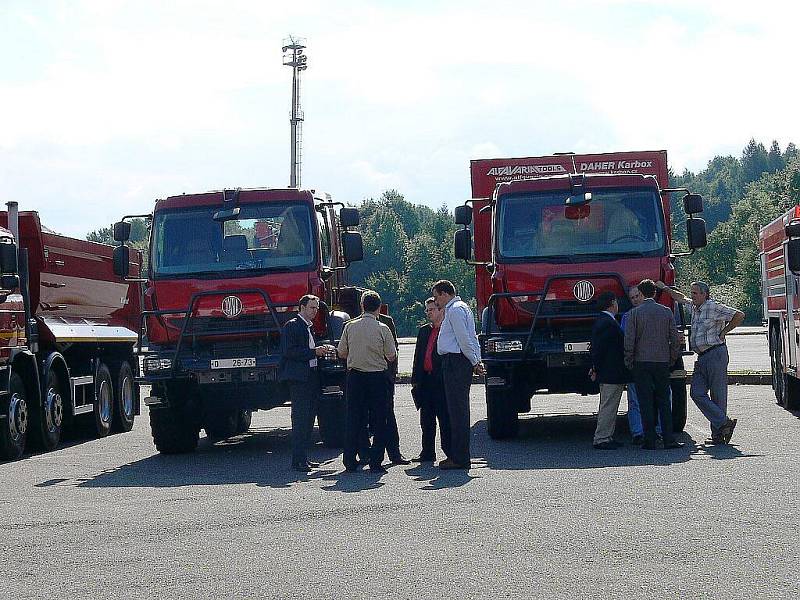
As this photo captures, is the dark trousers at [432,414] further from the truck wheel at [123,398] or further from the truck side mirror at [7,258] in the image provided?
the truck wheel at [123,398]

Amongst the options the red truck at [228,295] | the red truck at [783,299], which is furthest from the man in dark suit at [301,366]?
the red truck at [783,299]

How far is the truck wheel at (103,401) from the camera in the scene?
20.8 metres

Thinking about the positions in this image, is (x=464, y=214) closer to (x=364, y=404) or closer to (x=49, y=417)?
(x=364, y=404)

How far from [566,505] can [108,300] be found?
514 inches

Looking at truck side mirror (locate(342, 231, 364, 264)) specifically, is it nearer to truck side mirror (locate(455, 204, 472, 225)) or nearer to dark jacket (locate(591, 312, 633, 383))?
truck side mirror (locate(455, 204, 472, 225))

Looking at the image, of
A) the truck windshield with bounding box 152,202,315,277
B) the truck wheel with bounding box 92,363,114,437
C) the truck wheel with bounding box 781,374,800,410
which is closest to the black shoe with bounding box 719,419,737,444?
the truck windshield with bounding box 152,202,315,277

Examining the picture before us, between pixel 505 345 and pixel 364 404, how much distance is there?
2.33 metres

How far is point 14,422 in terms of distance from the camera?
55.8ft

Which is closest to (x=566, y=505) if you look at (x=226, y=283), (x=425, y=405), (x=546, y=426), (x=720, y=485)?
(x=720, y=485)

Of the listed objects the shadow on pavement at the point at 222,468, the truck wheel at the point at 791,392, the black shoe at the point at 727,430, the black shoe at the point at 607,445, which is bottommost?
the shadow on pavement at the point at 222,468

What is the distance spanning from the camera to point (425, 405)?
49.7 ft

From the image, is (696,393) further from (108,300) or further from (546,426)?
(108,300)

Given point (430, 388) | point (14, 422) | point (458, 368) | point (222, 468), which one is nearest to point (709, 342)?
point (430, 388)

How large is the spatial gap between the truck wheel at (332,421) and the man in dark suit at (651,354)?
3755mm
